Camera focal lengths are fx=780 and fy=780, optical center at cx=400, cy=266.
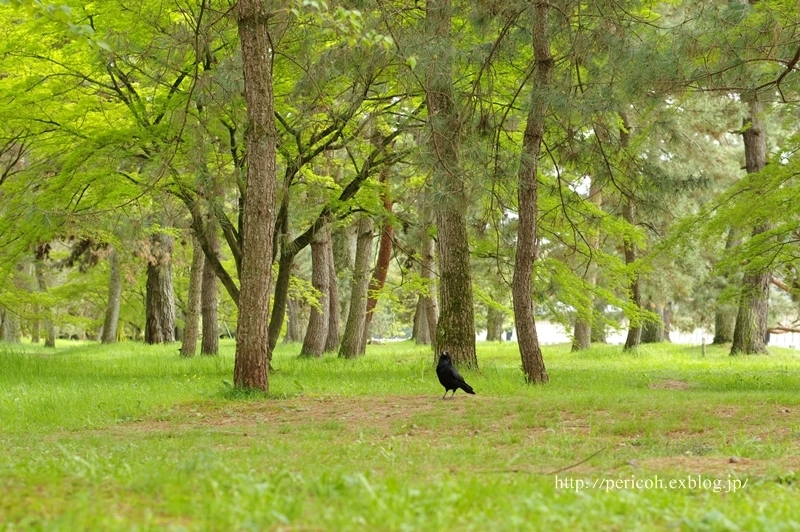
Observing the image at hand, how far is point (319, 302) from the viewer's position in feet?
72.4

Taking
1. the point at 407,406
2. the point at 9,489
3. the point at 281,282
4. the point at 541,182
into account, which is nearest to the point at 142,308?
the point at 281,282

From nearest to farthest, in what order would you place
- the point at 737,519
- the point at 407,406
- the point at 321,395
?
the point at 737,519 → the point at 407,406 → the point at 321,395

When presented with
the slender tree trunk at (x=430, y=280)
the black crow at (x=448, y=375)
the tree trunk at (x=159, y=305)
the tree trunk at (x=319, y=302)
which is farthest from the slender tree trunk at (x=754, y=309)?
the tree trunk at (x=159, y=305)

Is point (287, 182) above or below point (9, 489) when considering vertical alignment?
above

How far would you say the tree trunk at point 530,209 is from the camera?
13.3 meters

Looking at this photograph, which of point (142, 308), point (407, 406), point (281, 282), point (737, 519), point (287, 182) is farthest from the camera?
point (142, 308)

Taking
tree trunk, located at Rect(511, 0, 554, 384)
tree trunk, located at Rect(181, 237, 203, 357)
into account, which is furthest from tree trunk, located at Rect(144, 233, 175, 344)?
tree trunk, located at Rect(511, 0, 554, 384)

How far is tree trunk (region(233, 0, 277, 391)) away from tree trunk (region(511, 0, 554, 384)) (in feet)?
14.1

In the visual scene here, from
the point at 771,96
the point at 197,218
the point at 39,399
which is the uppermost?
the point at 771,96

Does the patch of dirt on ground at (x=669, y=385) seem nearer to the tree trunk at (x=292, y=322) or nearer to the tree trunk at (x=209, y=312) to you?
the tree trunk at (x=209, y=312)

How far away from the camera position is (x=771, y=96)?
42.2 feet

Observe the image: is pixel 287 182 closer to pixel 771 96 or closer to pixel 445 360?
pixel 445 360

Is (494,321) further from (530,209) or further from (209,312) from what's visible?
(530,209)

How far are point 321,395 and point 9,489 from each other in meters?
8.03
